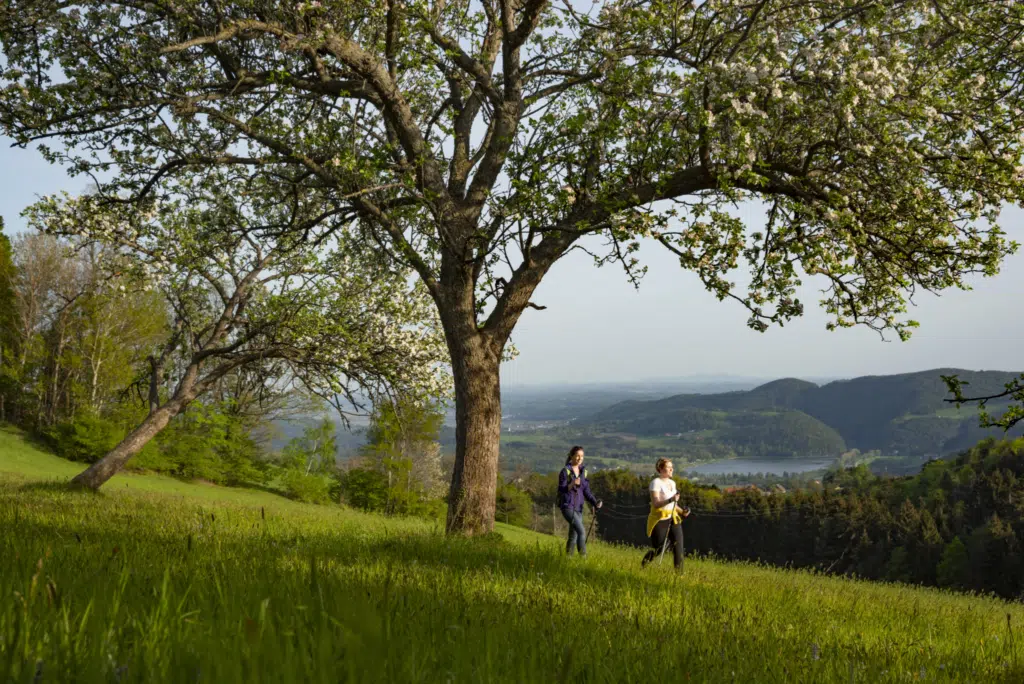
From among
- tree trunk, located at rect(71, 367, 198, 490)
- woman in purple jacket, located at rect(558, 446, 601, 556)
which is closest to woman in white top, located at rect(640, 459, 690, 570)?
woman in purple jacket, located at rect(558, 446, 601, 556)

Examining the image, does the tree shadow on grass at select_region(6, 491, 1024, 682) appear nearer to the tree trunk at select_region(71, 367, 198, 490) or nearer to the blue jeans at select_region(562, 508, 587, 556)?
the blue jeans at select_region(562, 508, 587, 556)

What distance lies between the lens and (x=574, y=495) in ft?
39.4

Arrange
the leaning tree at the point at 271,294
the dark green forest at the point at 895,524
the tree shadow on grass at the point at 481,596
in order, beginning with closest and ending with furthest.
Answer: the tree shadow on grass at the point at 481,596 < the leaning tree at the point at 271,294 < the dark green forest at the point at 895,524

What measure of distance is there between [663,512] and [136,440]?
13.5m

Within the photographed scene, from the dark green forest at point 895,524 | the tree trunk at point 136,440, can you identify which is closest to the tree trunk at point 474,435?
the tree trunk at point 136,440

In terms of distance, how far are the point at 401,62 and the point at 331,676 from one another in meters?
13.1

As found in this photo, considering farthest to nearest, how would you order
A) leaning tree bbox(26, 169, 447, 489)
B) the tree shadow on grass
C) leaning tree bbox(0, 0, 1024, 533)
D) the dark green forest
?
1. the dark green forest
2. leaning tree bbox(26, 169, 447, 489)
3. leaning tree bbox(0, 0, 1024, 533)
4. the tree shadow on grass

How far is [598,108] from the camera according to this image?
13.0m

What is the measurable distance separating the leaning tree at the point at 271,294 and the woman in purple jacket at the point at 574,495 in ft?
18.1

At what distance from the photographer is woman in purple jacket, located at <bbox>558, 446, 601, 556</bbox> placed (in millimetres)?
11863

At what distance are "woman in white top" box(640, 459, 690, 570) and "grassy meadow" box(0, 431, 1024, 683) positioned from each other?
1.71 metres

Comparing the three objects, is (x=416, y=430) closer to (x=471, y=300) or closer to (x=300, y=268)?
(x=300, y=268)

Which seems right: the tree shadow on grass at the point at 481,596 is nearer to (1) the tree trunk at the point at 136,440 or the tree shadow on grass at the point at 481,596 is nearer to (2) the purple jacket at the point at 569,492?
(2) the purple jacket at the point at 569,492

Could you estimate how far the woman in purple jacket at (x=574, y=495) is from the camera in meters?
11.9
